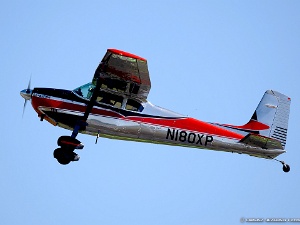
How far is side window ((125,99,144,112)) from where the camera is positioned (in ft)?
44.8

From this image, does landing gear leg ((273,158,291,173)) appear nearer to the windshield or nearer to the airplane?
A: the airplane

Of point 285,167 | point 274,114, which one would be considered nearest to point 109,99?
point 274,114

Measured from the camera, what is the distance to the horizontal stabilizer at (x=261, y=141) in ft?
44.1

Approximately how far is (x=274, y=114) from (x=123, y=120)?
14.8 feet

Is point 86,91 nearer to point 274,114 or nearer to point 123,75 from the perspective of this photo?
point 123,75

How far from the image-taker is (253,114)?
50.3 ft

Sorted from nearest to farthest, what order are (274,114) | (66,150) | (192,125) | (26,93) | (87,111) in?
(66,150)
(87,111)
(26,93)
(192,125)
(274,114)

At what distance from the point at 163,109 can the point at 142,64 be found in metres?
2.27

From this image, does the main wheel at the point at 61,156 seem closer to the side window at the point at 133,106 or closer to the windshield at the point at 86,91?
the windshield at the point at 86,91

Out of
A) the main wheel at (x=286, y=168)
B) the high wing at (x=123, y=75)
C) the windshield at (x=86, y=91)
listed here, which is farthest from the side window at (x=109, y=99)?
the main wheel at (x=286, y=168)

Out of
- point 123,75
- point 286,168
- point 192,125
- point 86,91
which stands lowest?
point 286,168

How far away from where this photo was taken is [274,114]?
48.7ft

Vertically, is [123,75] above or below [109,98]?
above

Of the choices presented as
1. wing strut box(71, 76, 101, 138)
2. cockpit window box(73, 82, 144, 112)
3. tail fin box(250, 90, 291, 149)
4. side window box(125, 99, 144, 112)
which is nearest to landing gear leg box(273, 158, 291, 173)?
tail fin box(250, 90, 291, 149)
